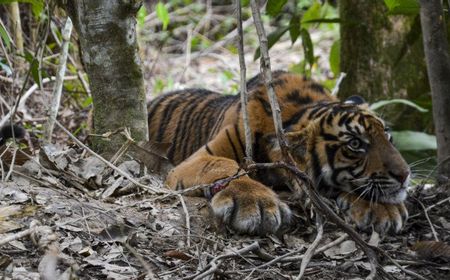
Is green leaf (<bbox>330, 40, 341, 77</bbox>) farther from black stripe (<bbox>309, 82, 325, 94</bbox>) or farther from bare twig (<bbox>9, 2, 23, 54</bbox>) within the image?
bare twig (<bbox>9, 2, 23, 54</bbox>)

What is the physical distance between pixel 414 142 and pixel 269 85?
2321 mm

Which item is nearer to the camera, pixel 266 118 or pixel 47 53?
pixel 266 118

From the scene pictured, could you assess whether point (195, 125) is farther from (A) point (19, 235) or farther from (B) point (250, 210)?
(A) point (19, 235)

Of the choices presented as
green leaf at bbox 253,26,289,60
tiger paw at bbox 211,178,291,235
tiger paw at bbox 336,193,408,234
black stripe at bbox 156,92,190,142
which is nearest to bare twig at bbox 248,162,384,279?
tiger paw at bbox 211,178,291,235

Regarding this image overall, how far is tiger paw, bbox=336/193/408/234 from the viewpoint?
3254 millimetres

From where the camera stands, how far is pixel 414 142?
4.51m

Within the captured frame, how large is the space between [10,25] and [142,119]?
2772 millimetres

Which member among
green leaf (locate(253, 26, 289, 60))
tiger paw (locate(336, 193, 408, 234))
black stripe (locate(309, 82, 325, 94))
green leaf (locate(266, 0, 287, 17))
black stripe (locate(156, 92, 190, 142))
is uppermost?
green leaf (locate(266, 0, 287, 17))

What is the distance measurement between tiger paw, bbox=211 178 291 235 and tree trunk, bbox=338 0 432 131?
2.51 meters

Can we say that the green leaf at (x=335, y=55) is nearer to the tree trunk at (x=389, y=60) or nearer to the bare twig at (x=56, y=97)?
the tree trunk at (x=389, y=60)

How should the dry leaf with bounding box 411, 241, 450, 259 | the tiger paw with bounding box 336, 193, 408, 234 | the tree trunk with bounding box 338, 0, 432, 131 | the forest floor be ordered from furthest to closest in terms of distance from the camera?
the tree trunk with bounding box 338, 0, 432, 131, the tiger paw with bounding box 336, 193, 408, 234, the dry leaf with bounding box 411, 241, 450, 259, the forest floor

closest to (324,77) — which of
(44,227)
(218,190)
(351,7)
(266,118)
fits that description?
(351,7)

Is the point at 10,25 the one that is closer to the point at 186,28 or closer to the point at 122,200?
the point at 122,200

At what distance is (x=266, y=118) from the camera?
Result: 371 centimetres
